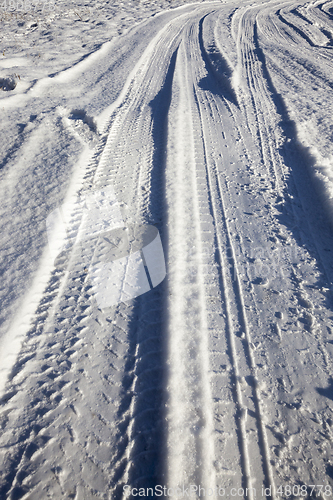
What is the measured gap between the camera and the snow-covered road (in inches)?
64.1

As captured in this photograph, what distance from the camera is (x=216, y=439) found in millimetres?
1687

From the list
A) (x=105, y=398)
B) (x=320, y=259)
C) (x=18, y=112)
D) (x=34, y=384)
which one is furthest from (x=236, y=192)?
(x=18, y=112)

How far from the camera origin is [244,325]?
2.22m

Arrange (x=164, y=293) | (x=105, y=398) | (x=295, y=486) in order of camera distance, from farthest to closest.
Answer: (x=164, y=293)
(x=105, y=398)
(x=295, y=486)

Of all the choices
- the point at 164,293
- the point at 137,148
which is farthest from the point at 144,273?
the point at 137,148

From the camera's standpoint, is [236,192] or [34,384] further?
[236,192]

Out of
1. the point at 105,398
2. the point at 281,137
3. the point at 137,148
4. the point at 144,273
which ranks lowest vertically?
the point at 105,398

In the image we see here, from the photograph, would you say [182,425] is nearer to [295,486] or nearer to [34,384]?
[295,486]

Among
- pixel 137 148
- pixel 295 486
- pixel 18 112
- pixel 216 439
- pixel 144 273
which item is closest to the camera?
pixel 295 486

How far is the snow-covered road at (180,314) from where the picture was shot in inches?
64.1

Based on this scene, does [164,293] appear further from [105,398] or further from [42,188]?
[42,188]

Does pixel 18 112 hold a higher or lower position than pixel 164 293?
higher

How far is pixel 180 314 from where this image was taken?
7.40 ft

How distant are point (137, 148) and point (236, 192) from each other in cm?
173
